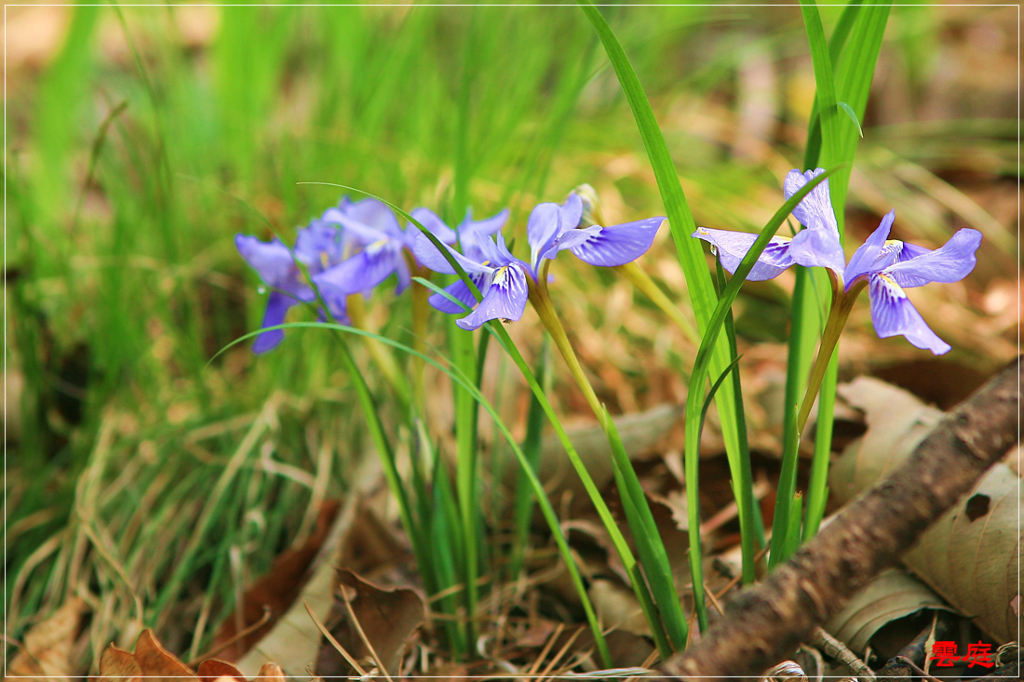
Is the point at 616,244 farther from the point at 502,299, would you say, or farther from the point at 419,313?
the point at 419,313

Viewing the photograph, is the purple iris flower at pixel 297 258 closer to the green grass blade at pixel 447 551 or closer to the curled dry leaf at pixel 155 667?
the green grass blade at pixel 447 551

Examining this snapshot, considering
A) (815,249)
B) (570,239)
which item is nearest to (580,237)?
(570,239)

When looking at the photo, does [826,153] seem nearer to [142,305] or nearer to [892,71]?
[142,305]

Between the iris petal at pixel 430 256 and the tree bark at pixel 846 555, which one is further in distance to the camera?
the iris petal at pixel 430 256

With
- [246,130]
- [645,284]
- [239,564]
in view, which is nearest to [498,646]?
[239,564]

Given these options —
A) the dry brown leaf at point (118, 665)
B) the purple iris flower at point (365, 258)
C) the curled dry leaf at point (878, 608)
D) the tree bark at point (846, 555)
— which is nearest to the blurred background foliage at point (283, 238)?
the purple iris flower at point (365, 258)

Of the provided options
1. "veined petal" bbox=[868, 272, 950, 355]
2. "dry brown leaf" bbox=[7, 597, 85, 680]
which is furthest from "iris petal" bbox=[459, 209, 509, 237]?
"dry brown leaf" bbox=[7, 597, 85, 680]

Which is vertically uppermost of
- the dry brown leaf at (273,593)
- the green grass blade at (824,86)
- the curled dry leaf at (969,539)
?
the green grass blade at (824,86)
